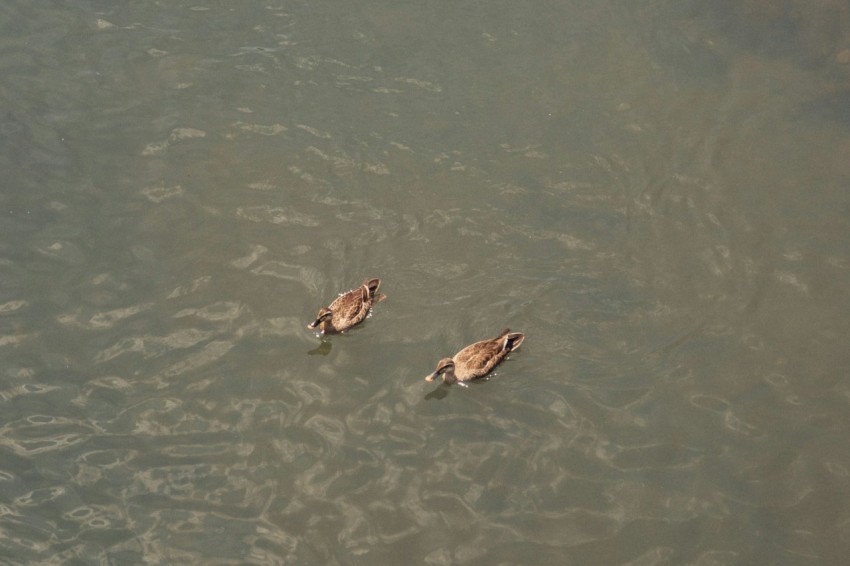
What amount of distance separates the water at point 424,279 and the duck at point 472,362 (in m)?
0.24

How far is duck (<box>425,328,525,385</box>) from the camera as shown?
11281mm

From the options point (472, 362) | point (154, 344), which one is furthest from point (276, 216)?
point (472, 362)

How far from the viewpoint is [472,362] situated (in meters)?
11.3

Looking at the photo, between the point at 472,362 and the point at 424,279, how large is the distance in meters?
1.73

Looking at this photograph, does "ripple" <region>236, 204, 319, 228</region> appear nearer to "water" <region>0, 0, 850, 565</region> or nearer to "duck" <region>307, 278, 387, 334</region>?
"water" <region>0, 0, 850, 565</region>

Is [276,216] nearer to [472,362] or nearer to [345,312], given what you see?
[345,312]

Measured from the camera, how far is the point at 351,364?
11.7 meters

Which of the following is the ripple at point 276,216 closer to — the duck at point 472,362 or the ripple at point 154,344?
the ripple at point 154,344

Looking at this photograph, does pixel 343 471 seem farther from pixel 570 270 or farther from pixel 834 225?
pixel 834 225

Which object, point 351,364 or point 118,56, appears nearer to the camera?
point 351,364

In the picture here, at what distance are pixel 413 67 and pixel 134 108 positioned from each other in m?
4.51

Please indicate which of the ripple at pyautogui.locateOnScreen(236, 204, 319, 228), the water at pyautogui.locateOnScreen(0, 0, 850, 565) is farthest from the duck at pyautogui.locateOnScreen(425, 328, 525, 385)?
the ripple at pyautogui.locateOnScreen(236, 204, 319, 228)

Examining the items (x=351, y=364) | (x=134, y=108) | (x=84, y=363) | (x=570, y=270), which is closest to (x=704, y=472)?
(x=570, y=270)

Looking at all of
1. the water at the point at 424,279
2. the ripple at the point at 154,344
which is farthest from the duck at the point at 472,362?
the ripple at the point at 154,344
